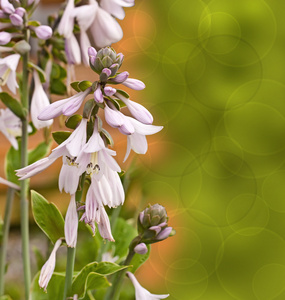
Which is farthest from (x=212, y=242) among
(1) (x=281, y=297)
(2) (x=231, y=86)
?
(2) (x=231, y=86)

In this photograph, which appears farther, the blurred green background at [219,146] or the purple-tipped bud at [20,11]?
the blurred green background at [219,146]

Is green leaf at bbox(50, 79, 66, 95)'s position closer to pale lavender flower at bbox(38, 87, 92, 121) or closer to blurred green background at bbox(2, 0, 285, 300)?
pale lavender flower at bbox(38, 87, 92, 121)

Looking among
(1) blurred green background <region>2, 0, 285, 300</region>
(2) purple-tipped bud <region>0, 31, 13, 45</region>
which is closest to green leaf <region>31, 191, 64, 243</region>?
(2) purple-tipped bud <region>0, 31, 13, 45</region>

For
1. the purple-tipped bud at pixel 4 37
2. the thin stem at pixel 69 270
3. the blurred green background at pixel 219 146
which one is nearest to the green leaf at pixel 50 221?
the thin stem at pixel 69 270

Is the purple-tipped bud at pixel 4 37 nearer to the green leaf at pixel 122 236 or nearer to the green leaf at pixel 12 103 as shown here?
the green leaf at pixel 12 103

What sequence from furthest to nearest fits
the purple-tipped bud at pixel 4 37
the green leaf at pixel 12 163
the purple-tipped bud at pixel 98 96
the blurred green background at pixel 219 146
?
the blurred green background at pixel 219 146 < the green leaf at pixel 12 163 < the purple-tipped bud at pixel 4 37 < the purple-tipped bud at pixel 98 96

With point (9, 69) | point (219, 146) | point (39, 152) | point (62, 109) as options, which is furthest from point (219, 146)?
point (62, 109)

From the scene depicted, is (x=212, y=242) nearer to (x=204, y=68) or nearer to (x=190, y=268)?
(x=190, y=268)
